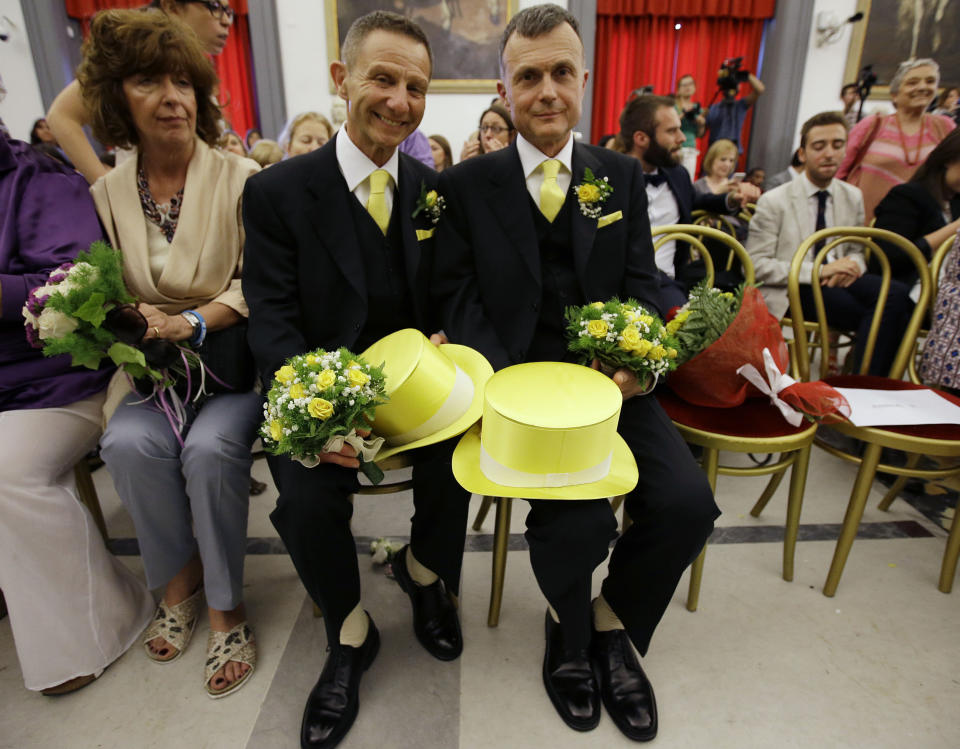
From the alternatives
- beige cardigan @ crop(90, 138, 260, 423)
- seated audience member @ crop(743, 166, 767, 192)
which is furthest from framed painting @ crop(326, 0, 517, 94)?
beige cardigan @ crop(90, 138, 260, 423)

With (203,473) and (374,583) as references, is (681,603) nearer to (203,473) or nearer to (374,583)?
(374,583)

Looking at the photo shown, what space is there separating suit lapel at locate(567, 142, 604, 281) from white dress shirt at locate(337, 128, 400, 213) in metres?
0.56

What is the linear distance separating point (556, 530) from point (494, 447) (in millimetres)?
290

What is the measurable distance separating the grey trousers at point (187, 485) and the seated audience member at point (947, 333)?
249cm

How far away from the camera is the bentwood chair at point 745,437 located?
158cm

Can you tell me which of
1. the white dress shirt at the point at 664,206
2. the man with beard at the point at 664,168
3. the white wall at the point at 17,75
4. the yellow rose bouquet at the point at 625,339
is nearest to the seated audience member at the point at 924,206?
the man with beard at the point at 664,168

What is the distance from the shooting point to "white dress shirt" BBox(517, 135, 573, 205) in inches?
63.6

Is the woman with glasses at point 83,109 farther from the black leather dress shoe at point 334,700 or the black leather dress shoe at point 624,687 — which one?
the black leather dress shoe at point 624,687

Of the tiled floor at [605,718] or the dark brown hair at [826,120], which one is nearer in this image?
the tiled floor at [605,718]

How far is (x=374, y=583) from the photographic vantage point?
1.92 meters

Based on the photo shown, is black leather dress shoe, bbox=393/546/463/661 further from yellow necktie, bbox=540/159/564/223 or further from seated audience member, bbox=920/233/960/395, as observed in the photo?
seated audience member, bbox=920/233/960/395

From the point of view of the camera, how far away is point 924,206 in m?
2.60

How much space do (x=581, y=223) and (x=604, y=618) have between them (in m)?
1.18

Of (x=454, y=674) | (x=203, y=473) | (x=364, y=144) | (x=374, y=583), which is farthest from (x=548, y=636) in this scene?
(x=364, y=144)
